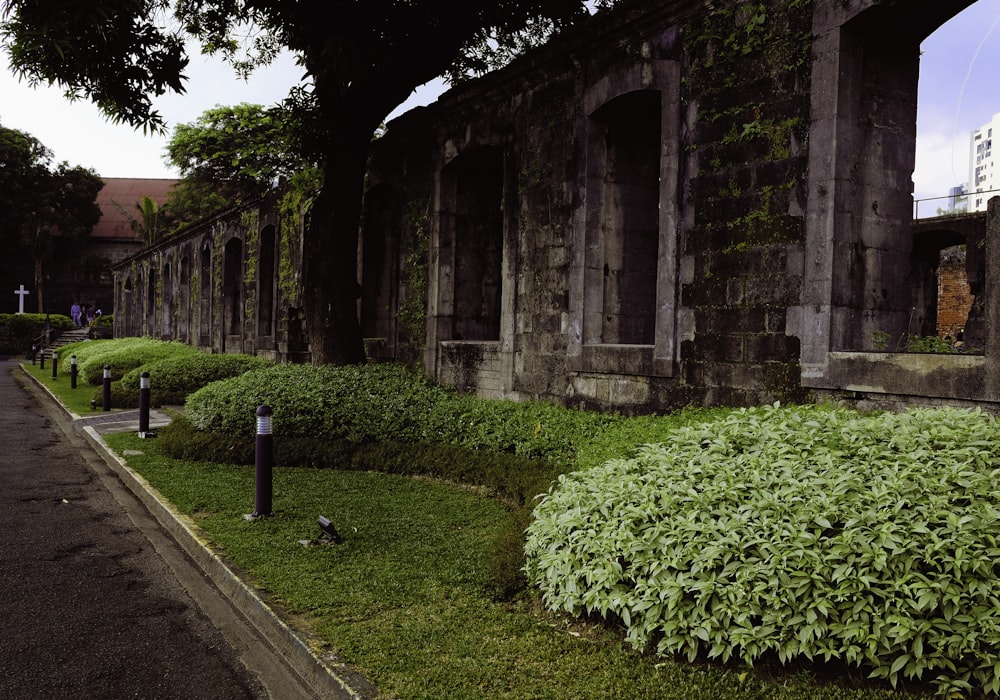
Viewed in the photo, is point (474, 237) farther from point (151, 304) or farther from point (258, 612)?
point (151, 304)

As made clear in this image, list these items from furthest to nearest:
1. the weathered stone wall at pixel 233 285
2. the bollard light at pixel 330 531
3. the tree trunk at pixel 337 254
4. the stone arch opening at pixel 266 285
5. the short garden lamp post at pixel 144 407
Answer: the stone arch opening at pixel 266 285, the weathered stone wall at pixel 233 285, the tree trunk at pixel 337 254, the short garden lamp post at pixel 144 407, the bollard light at pixel 330 531

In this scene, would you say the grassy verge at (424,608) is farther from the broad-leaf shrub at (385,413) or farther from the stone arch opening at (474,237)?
the stone arch opening at (474,237)

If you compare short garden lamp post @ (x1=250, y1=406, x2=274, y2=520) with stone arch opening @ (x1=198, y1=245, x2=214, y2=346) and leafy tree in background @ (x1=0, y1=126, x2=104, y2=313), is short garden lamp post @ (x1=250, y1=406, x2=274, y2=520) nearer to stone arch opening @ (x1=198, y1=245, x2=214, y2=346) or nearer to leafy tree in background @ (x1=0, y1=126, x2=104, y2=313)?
stone arch opening @ (x1=198, y1=245, x2=214, y2=346)

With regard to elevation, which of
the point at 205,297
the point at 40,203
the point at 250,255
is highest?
the point at 40,203

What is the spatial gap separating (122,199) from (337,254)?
2461 inches

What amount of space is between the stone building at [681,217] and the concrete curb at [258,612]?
4.51 metres

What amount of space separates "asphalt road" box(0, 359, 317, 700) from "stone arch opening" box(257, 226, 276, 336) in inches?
528

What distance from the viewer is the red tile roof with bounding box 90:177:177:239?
62.2 meters

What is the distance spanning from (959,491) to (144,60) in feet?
42.6

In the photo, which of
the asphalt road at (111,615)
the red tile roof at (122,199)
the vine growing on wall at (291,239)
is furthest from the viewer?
the red tile roof at (122,199)

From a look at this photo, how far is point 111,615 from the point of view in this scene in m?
4.67

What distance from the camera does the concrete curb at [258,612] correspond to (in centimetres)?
357

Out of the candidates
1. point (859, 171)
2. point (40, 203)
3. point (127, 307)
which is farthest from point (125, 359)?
point (40, 203)

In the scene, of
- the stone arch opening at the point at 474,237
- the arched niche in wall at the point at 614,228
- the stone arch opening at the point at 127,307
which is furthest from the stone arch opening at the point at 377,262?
the stone arch opening at the point at 127,307
